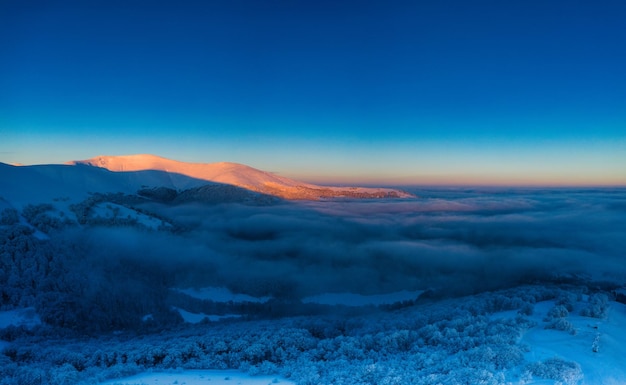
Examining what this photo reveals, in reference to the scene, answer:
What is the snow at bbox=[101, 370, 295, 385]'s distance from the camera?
18653 millimetres

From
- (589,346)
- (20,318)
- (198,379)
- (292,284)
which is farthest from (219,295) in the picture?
(589,346)

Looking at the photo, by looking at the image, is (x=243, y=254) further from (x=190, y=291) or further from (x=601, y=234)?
(x=601, y=234)

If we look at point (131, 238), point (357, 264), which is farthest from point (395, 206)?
point (131, 238)

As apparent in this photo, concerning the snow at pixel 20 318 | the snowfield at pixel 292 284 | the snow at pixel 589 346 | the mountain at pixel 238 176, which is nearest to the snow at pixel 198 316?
the snowfield at pixel 292 284

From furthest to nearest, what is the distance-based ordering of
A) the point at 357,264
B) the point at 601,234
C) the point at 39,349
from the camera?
the point at 357,264, the point at 601,234, the point at 39,349

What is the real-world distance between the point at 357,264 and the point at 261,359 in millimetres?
66189

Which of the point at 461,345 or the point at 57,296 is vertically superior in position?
the point at 461,345

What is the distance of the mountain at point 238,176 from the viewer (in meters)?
124

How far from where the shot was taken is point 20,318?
4100 centimetres

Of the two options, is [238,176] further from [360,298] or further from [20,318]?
[20,318]

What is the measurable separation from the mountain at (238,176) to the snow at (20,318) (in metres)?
82.5

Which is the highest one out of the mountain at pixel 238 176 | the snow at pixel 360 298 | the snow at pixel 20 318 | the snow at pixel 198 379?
the mountain at pixel 238 176

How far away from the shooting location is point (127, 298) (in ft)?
186

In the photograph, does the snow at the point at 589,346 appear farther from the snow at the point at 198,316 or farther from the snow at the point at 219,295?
the snow at the point at 219,295
